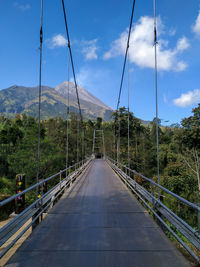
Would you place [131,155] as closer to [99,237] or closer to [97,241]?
[99,237]

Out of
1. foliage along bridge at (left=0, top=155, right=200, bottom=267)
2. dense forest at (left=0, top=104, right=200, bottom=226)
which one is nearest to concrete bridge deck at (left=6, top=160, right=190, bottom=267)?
foliage along bridge at (left=0, top=155, right=200, bottom=267)

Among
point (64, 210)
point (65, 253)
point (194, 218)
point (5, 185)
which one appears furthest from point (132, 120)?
point (65, 253)

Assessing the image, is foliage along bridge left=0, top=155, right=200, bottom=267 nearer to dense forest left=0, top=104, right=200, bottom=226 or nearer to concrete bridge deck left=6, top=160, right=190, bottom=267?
concrete bridge deck left=6, top=160, right=190, bottom=267

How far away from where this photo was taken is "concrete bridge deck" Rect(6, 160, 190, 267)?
2.69 meters

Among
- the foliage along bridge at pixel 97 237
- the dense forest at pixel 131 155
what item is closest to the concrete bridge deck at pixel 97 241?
the foliage along bridge at pixel 97 237

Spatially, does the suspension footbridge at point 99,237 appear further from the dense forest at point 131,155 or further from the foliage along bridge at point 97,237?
the dense forest at point 131,155

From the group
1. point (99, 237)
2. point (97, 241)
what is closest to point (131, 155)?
point (99, 237)

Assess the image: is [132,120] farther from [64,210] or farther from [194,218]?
[64,210]

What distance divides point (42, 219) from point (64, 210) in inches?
29.9

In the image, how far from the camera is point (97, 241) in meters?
3.29

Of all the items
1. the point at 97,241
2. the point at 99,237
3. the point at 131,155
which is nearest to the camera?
the point at 97,241

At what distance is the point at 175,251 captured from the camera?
2.95m

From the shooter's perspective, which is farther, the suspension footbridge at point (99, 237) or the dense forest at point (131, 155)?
the dense forest at point (131, 155)

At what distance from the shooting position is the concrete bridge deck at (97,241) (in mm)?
2693
